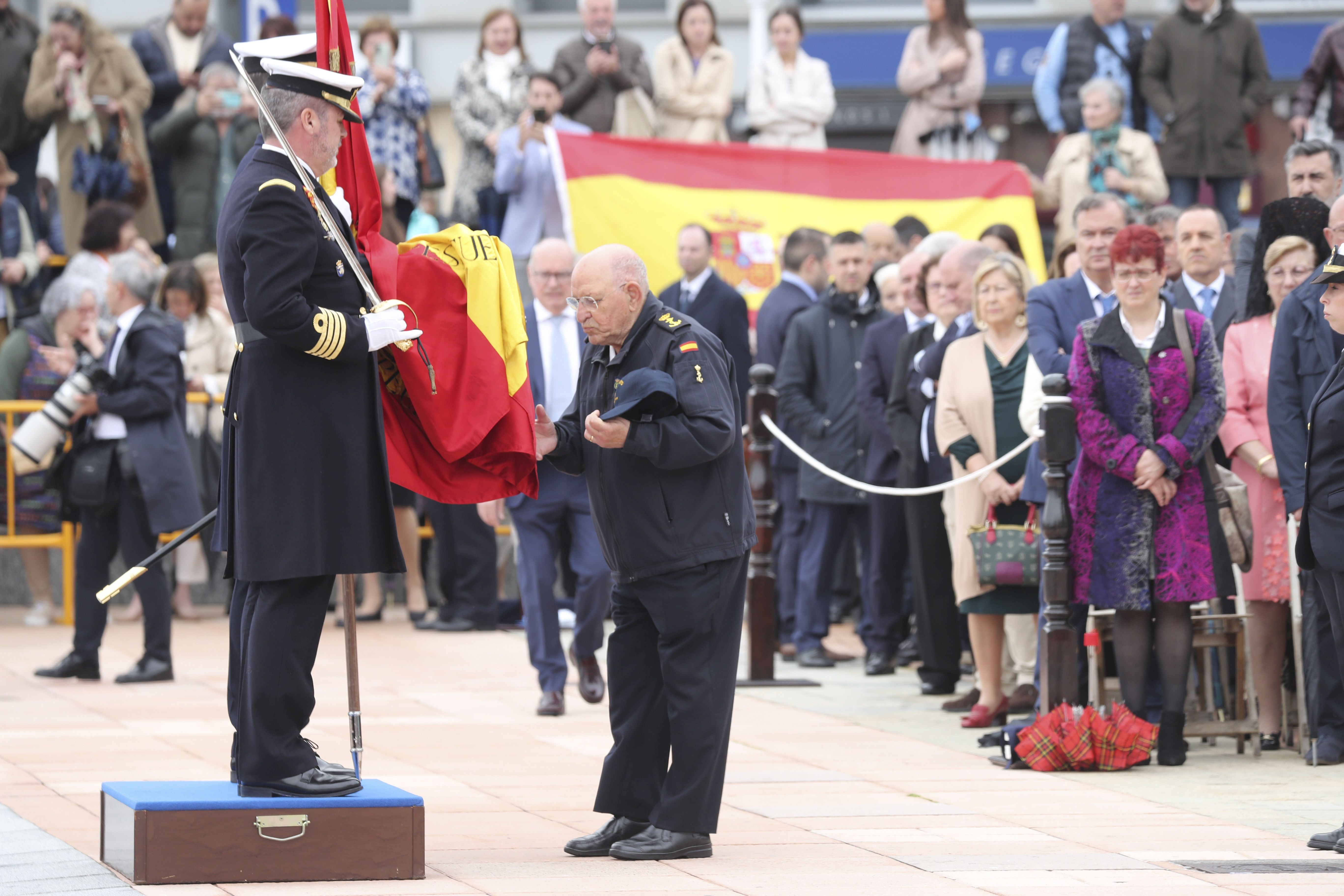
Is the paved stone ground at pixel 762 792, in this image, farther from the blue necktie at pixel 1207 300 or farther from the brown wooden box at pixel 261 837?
the blue necktie at pixel 1207 300

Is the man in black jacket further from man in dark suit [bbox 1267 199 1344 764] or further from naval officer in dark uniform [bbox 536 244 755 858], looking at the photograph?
naval officer in dark uniform [bbox 536 244 755 858]

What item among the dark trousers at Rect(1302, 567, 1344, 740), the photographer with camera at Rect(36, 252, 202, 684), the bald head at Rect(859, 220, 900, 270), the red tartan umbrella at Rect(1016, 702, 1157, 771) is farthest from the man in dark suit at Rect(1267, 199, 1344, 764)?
the photographer with camera at Rect(36, 252, 202, 684)

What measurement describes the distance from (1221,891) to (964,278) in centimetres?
497

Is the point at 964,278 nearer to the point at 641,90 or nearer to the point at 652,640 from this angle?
the point at 652,640

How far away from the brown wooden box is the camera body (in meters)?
5.29

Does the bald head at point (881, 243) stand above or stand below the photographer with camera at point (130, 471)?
above

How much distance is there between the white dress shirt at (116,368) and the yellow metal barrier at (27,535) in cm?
226

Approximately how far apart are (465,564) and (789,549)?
2.21 metres

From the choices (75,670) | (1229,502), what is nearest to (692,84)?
(75,670)

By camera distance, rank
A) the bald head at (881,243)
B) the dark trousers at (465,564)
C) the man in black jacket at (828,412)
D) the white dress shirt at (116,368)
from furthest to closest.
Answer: the bald head at (881,243) < the dark trousers at (465,564) < the man in black jacket at (828,412) < the white dress shirt at (116,368)

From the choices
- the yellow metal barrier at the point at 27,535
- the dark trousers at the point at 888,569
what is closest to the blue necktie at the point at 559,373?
the dark trousers at the point at 888,569

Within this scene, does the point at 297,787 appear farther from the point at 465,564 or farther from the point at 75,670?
the point at 465,564

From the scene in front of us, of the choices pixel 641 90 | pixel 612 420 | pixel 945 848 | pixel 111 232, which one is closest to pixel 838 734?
pixel 945 848

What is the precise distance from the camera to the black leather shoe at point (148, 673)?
1077 centimetres
